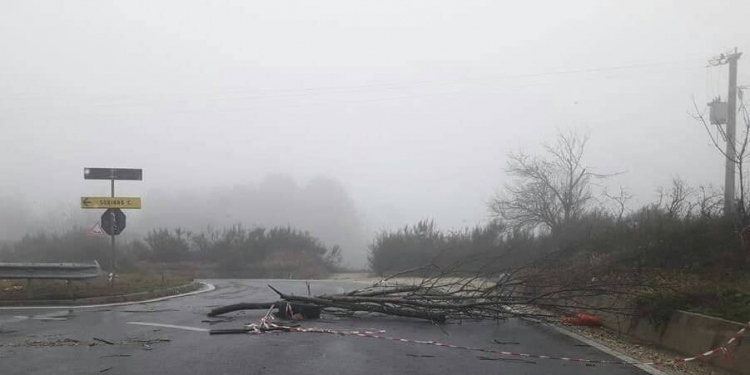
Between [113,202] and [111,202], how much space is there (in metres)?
0.07

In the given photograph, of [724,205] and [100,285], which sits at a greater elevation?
[724,205]

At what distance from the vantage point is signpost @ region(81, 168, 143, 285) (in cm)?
1931

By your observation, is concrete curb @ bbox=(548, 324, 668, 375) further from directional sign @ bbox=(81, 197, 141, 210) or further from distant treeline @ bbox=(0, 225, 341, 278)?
distant treeline @ bbox=(0, 225, 341, 278)

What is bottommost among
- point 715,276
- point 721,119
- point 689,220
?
point 715,276

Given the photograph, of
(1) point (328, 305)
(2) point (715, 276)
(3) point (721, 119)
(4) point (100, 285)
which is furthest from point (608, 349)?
(3) point (721, 119)

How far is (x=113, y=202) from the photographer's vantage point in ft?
66.9

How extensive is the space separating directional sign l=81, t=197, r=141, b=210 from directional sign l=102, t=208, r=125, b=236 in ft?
2.82

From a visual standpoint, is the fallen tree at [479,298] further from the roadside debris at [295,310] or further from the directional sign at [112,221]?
the directional sign at [112,221]

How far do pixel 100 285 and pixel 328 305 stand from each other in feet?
28.2

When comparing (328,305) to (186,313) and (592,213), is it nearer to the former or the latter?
(186,313)

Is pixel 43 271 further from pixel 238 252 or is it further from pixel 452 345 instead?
pixel 238 252

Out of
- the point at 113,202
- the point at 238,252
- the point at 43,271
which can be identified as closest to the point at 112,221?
the point at 113,202

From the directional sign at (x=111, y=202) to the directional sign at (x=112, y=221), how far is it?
0.86 meters

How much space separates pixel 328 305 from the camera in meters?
12.4
